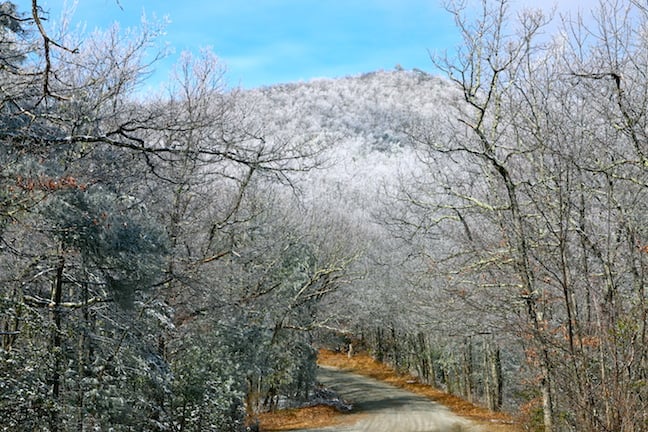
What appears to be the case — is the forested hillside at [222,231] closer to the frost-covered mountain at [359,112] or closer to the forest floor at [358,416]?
the forest floor at [358,416]

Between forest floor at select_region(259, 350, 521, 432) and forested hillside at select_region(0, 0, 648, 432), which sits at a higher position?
forested hillside at select_region(0, 0, 648, 432)

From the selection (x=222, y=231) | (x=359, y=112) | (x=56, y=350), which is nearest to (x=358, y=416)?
(x=222, y=231)

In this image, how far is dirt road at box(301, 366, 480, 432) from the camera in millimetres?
19766

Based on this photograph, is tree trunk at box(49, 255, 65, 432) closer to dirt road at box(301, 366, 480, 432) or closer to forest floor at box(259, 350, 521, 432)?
forest floor at box(259, 350, 521, 432)

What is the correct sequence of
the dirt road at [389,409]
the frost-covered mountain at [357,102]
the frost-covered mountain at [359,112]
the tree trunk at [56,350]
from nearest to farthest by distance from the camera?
the tree trunk at [56,350]
the dirt road at [389,409]
the frost-covered mountain at [359,112]
the frost-covered mountain at [357,102]

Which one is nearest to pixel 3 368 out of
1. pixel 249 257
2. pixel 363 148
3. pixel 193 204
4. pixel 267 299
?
pixel 193 204

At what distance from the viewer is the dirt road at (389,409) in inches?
778

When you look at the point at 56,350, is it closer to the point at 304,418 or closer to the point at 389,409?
the point at 304,418

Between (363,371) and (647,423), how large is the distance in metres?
37.8

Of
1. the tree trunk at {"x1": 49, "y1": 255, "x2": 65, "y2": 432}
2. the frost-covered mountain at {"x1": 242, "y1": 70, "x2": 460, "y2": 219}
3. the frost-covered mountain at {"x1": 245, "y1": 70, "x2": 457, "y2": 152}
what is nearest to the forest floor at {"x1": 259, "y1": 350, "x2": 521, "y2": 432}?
Answer: the tree trunk at {"x1": 49, "y1": 255, "x2": 65, "y2": 432}

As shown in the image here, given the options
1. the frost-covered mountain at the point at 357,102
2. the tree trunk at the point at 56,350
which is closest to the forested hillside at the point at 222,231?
the tree trunk at the point at 56,350

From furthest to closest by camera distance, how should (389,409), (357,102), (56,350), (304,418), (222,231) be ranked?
(357,102)
(389,409)
(304,418)
(222,231)
(56,350)

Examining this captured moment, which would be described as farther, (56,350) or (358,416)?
(358,416)

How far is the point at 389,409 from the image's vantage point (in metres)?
24.8
